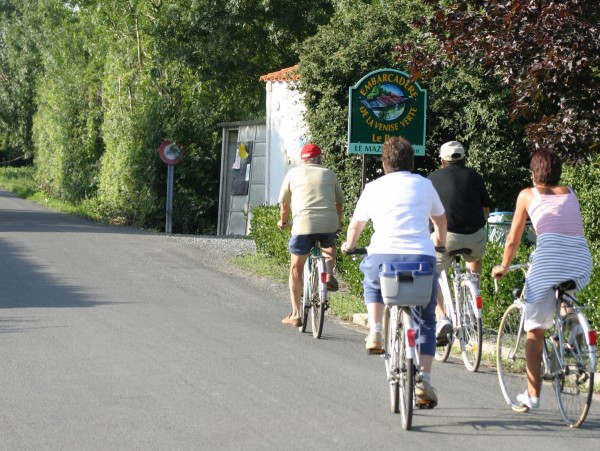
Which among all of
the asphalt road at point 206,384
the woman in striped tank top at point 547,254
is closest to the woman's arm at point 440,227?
the woman in striped tank top at point 547,254

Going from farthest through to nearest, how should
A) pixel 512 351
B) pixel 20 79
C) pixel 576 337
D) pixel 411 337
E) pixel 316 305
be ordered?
pixel 20 79 < pixel 316 305 < pixel 512 351 < pixel 576 337 < pixel 411 337

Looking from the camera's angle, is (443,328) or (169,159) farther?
(169,159)

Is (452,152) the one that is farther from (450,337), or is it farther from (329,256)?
(329,256)

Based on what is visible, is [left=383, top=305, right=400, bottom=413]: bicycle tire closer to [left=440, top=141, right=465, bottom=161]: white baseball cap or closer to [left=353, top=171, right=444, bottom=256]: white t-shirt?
[left=353, top=171, right=444, bottom=256]: white t-shirt

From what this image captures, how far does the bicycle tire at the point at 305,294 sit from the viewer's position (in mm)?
11086

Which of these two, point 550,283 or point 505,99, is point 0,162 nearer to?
point 505,99

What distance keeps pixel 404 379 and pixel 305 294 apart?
4.34 m

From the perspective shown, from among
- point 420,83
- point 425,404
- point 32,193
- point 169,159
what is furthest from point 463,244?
point 32,193

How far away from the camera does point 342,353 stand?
982 cm

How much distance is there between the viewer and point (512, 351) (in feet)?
25.7

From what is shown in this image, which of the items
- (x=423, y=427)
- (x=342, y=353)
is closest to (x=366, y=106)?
(x=342, y=353)

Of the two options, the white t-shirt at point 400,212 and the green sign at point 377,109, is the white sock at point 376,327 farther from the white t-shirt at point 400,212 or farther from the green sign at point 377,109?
the green sign at point 377,109

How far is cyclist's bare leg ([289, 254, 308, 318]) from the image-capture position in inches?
439

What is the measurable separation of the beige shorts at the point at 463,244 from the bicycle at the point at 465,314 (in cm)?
4
